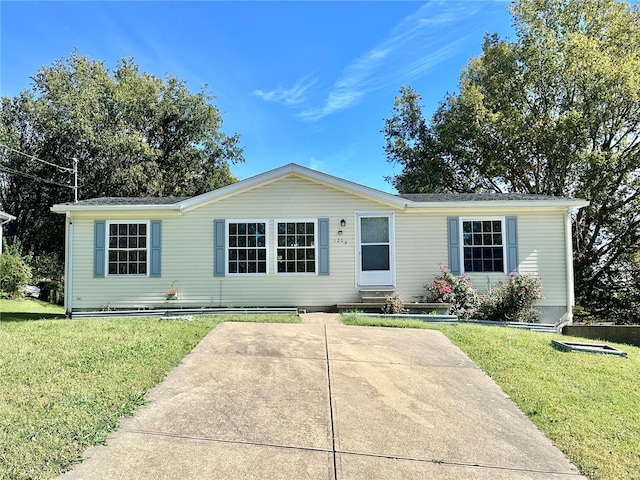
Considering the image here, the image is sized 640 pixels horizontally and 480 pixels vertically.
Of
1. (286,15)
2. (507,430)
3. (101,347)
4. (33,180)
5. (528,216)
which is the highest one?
(286,15)

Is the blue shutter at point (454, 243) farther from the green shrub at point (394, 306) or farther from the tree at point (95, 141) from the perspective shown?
the tree at point (95, 141)

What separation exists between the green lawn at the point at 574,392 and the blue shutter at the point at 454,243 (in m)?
3.11

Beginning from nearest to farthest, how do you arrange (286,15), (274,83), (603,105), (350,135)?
(286,15), (603,105), (274,83), (350,135)

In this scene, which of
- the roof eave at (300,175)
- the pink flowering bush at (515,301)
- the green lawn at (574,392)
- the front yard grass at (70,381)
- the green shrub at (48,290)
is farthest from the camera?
the green shrub at (48,290)

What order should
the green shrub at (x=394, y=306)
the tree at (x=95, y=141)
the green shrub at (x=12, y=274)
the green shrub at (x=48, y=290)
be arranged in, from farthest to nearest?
the tree at (x=95, y=141), the green shrub at (x=48, y=290), the green shrub at (x=12, y=274), the green shrub at (x=394, y=306)

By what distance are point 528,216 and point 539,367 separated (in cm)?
618

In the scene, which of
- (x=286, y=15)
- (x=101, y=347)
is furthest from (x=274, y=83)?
(x=101, y=347)

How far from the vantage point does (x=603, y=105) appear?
17.2 meters

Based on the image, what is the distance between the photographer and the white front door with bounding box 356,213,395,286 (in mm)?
10938

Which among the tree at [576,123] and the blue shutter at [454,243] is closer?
the blue shutter at [454,243]

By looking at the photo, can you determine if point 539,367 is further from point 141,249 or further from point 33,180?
point 33,180

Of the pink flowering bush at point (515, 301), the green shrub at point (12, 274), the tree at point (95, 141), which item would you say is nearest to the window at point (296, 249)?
the pink flowering bush at point (515, 301)

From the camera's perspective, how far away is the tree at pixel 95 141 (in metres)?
22.0

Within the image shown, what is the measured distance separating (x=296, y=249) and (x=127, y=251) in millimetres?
4509
